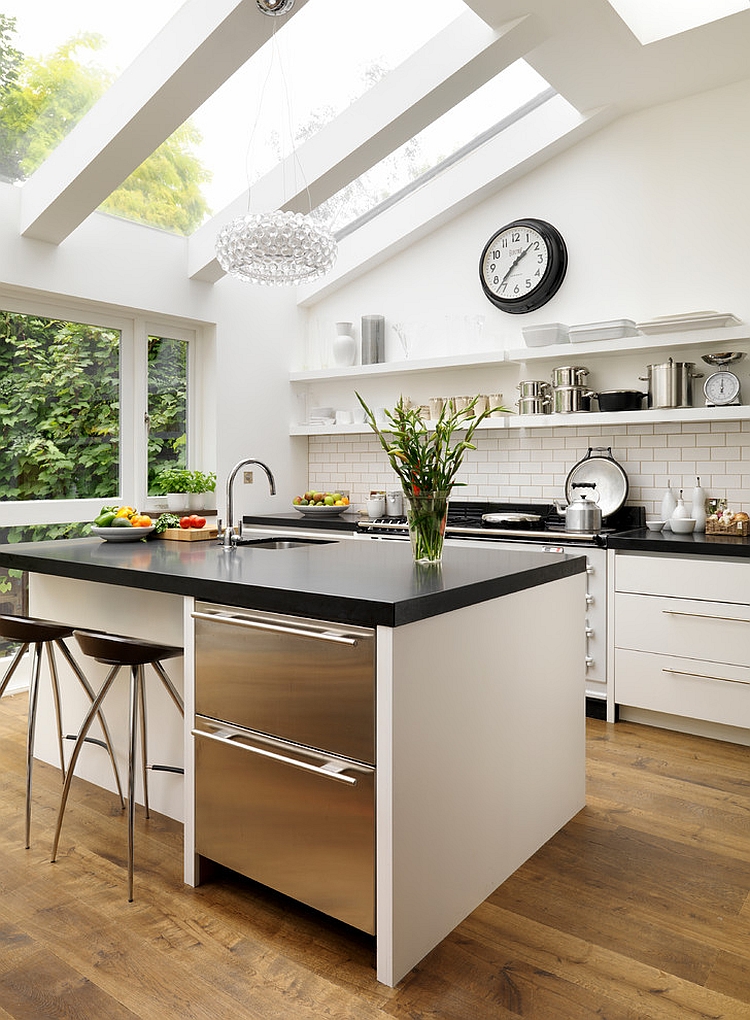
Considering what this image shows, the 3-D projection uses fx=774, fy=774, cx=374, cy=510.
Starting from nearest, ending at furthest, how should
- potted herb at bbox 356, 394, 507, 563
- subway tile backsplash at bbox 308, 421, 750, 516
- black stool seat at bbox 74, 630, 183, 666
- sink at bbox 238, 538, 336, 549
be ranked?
black stool seat at bbox 74, 630, 183, 666 → potted herb at bbox 356, 394, 507, 563 → sink at bbox 238, 538, 336, 549 → subway tile backsplash at bbox 308, 421, 750, 516

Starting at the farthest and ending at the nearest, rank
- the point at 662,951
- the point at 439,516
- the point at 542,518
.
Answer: the point at 542,518
the point at 439,516
the point at 662,951

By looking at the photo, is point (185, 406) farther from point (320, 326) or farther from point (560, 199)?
point (560, 199)

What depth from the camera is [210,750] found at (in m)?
2.26

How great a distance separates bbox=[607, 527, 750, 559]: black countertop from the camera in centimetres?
346

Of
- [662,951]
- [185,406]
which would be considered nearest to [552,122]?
[185,406]

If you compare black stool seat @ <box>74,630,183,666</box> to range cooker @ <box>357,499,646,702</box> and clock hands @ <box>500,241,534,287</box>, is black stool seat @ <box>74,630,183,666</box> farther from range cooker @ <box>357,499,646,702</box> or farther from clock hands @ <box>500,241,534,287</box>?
clock hands @ <box>500,241,534,287</box>

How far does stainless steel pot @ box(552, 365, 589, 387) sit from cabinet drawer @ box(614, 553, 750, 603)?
45.8 inches

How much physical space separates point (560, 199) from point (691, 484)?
1882mm

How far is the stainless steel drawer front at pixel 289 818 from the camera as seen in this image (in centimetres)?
191

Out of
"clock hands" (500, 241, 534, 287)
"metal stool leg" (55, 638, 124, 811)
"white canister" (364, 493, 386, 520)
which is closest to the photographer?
"metal stool leg" (55, 638, 124, 811)

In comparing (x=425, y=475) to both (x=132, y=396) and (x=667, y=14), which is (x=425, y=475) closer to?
(x=667, y=14)

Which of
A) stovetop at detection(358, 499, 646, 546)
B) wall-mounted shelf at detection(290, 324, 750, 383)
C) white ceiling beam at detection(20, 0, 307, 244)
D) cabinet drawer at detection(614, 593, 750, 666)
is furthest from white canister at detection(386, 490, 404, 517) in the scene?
white ceiling beam at detection(20, 0, 307, 244)

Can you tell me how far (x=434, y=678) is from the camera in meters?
1.96

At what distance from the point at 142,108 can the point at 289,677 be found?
278 centimetres
